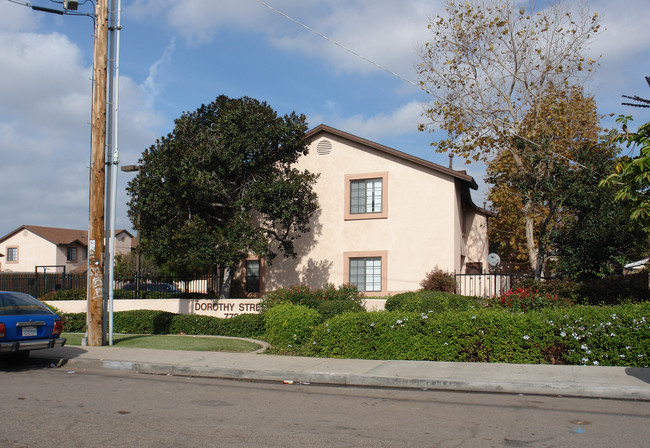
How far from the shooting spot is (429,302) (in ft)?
54.9

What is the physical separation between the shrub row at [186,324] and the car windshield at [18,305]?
5.47 metres

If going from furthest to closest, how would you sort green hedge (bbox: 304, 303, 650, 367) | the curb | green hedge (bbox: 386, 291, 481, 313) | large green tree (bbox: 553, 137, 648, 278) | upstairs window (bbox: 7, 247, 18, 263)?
upstairs window (bbox: 7, 247, 18, 263) → large green tree (bbox: 553, 137, 648, 278) → green hedge (bbox: 386, 291, 481, 313) → green hedge (bbox: 304, 303, 650, 367) → the curb

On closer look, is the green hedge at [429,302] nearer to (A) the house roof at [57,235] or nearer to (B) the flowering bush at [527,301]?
(B) the flowering bush at [527,301]

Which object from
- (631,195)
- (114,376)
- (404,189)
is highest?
(404,189)

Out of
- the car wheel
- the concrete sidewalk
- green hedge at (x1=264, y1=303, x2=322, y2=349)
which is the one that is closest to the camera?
the concrete sidewalk

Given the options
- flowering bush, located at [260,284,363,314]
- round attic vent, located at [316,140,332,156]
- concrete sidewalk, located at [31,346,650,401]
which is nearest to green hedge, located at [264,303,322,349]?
concrete sidewalk, located at [31,346,650,401]

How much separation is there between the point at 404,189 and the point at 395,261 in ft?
8.67

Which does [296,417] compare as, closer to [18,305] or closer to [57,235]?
[18,305]

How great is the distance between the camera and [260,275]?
22750mm

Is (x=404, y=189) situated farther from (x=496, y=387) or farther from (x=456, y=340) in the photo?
(x=496, y=387)

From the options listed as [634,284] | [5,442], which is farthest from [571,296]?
[5,442]

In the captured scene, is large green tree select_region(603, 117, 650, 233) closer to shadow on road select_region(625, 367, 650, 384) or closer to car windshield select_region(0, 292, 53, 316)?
shadow on road select_region(625, 367, 650, 384)

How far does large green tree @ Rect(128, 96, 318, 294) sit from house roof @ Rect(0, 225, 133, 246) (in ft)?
134

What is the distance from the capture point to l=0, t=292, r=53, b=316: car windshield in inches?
461
